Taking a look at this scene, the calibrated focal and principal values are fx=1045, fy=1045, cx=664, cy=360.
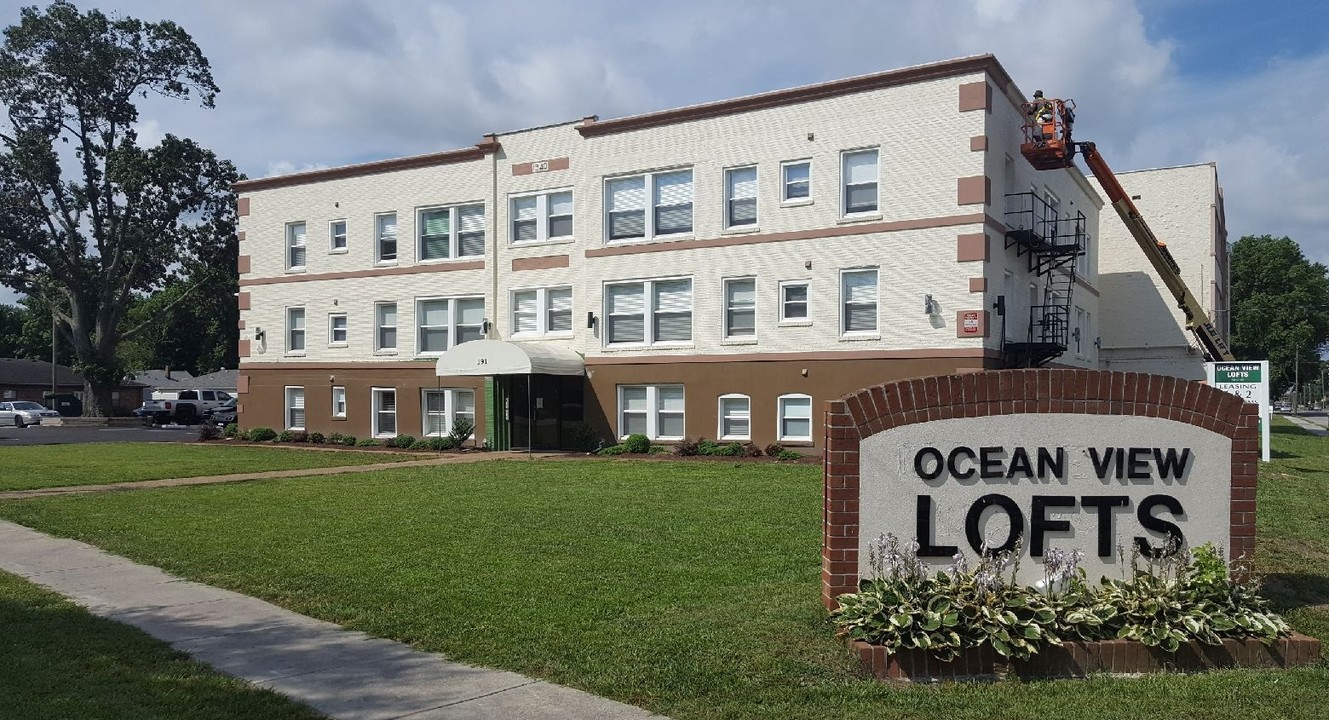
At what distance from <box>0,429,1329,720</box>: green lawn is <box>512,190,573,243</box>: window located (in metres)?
12.3

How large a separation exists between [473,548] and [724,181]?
673 inches

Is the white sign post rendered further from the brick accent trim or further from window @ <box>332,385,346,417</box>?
window @ <box>332,385,346,417</box>

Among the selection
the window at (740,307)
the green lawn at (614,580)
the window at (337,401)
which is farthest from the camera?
the window at (337,401)

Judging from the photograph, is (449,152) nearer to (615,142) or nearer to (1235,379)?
(615,142)

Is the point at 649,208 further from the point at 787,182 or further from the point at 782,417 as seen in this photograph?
the point at 782,417

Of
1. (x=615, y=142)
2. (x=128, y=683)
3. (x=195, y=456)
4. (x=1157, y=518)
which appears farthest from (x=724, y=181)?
(x=128, y=683)

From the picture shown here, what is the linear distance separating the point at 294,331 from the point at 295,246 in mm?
2807

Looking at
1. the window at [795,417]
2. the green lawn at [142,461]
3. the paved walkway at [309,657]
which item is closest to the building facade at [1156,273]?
the window at [795,417]

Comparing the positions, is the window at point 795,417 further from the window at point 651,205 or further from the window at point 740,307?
the window at point 651,205

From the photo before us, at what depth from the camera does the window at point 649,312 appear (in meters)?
27.3

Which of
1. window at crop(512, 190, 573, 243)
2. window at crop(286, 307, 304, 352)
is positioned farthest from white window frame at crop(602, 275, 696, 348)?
window at crop(286, 307, 304, 352)

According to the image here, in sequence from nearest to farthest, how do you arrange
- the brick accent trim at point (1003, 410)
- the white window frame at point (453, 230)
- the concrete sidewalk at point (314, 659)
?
1. the concrete sidewalk at point (314, 659)
2. the brick accent trim at point (1003, 410)
3. the white window frame at point (453, 230)

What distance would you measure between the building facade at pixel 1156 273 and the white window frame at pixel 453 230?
75.9ft

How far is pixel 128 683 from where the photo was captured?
6.27 m
